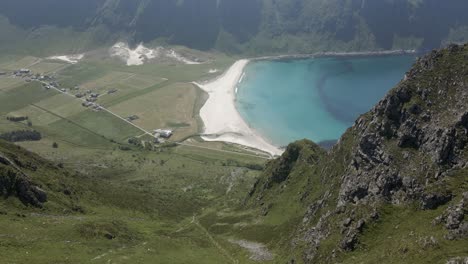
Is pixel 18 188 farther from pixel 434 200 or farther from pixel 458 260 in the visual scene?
pixel 458 260

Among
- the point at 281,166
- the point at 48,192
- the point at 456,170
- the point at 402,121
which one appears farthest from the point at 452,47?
the point at 48,192

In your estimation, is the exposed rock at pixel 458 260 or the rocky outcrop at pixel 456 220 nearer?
the exposed rock at pixel 458 260

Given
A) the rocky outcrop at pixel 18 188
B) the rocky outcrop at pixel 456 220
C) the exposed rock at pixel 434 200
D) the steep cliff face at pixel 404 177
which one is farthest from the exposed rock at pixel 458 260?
the rocky outcrop at pixel 18 188

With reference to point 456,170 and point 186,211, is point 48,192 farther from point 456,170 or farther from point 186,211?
point 456,170

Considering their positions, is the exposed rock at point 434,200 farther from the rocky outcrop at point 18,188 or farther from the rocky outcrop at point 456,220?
the rocky outcrop at point 18,188

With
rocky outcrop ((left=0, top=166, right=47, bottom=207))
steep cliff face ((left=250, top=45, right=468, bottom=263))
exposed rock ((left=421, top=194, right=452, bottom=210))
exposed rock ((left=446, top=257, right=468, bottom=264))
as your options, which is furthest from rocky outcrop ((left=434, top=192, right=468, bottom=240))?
rocky outcrop ((left=0, top=166, right=47, bottom=207))

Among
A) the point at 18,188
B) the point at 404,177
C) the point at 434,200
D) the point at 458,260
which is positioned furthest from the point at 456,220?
the point at 18,188

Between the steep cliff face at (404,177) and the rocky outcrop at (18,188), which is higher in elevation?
the steep cliff face at (404,177)

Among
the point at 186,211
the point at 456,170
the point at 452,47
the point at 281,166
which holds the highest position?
the point at 452,47
